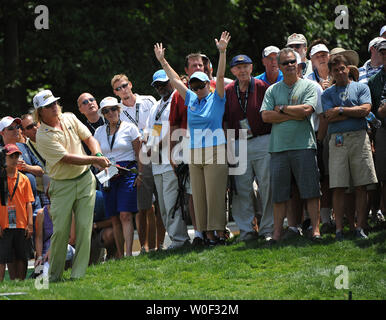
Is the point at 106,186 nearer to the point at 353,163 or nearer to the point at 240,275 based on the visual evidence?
the point at 240,275

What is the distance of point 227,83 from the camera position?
37.7 ft

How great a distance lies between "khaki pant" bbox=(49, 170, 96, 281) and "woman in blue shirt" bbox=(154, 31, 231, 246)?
1579mm

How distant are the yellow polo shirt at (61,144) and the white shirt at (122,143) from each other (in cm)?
138

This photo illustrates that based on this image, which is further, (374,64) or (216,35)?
(216,35)

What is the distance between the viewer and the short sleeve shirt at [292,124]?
10.2 meters

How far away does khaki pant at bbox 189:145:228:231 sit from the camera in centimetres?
1077

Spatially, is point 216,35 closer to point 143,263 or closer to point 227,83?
point 227,83

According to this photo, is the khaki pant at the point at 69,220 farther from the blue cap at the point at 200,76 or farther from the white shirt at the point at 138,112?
the white shirt at the point at 138,112

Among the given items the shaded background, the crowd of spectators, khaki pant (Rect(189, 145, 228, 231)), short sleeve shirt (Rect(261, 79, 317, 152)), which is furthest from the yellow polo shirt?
the shaded background

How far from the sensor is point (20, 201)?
36.9 ft

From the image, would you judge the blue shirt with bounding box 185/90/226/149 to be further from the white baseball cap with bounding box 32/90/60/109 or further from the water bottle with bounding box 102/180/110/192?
the white baseball cap with bounding box 32/90/60/109

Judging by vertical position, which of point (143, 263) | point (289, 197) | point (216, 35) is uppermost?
point (216, 35)

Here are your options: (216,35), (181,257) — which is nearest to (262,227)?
(181,257)
